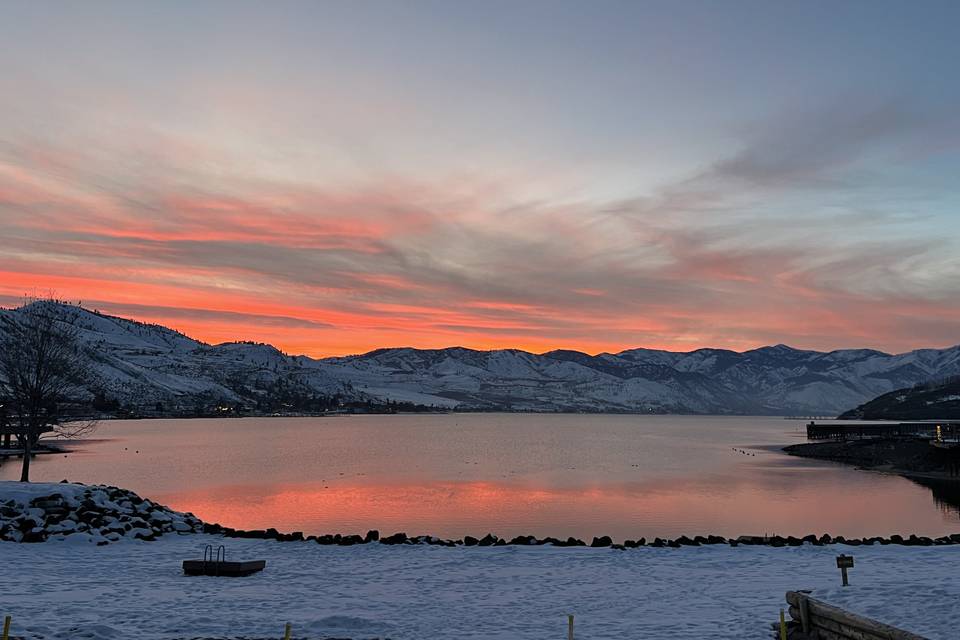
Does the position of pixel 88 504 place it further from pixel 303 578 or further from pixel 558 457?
pixel 558 457

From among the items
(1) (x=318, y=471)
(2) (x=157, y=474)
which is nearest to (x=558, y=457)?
(1) (x=318, y=471)

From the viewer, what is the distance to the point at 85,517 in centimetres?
3297

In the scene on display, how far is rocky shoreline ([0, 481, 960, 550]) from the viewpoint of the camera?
30.8 meters

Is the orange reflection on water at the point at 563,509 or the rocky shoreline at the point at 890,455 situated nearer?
the orange reflection on water at the point at 563,509

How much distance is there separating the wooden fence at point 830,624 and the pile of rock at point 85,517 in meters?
27.7

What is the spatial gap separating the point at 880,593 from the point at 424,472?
3242 inches

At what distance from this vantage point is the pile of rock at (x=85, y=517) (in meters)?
31.0

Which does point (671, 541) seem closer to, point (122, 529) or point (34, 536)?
point (122, 529)

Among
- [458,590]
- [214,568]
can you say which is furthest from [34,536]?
[458,590]

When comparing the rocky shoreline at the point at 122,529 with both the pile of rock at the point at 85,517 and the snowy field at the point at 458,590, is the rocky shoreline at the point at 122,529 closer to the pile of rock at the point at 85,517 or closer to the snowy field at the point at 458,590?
the pile of rock at the point at 85,517

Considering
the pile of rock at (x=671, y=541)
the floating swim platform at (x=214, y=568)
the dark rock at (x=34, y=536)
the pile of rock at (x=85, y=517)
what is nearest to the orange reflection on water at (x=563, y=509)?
the pile of rock at (x=85, y=517)

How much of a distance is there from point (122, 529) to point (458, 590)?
717 inches

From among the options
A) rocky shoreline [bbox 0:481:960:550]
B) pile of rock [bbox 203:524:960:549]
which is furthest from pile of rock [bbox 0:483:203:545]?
pile of rock [bbox 203:524:960:549]

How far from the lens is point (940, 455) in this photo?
100375mm
